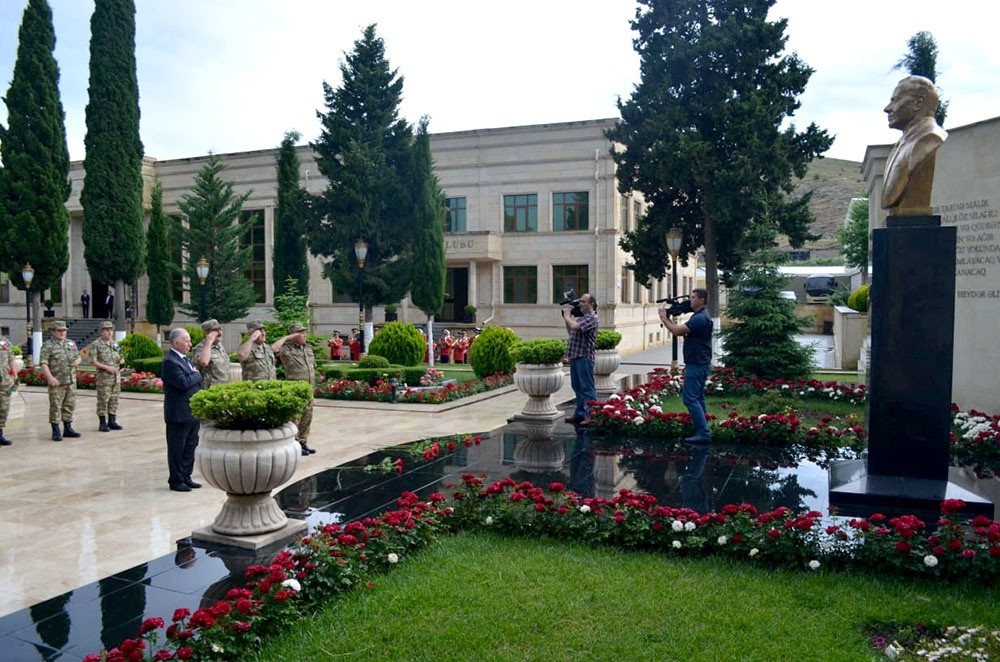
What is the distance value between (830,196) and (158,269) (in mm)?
129770

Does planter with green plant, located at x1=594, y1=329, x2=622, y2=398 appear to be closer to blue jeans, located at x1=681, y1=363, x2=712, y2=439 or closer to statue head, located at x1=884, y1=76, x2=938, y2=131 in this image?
blue jeans, located at x1=681, y1=363, x2=712, y2=439

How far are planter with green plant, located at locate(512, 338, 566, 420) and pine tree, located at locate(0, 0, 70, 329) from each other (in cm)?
2133

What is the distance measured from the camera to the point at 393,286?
26250 mm

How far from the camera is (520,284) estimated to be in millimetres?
32750

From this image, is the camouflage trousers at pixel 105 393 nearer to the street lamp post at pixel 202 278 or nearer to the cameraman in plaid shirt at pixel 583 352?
the cameraman in plaid shirt at pixel 583 352

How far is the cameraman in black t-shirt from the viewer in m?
9.57

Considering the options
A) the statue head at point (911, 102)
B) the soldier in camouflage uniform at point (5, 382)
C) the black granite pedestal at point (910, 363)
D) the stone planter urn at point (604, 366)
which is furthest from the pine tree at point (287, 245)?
the black granite pedestal at point (910, 363)

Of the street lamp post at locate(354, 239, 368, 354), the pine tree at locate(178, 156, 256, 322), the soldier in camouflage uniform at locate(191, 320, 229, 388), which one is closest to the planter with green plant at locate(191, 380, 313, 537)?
the soldier in camouflage uniform at locate(191, 320, 229, 388)

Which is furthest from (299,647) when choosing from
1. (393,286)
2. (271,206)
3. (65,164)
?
(271,206)

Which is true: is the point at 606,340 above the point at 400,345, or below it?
above

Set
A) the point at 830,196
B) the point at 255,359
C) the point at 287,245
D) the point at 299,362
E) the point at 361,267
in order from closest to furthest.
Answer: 1. the point at 255,359
2. the point at 299,362
3. the point at 361,267
4. the point at 287,245
5. the point at 830,196

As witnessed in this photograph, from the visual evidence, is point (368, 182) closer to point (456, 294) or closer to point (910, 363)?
point (456, 294)

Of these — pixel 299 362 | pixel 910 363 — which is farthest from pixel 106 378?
pixel 910 363

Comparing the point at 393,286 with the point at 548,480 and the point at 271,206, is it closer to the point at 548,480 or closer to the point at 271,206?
the point at 271,206
